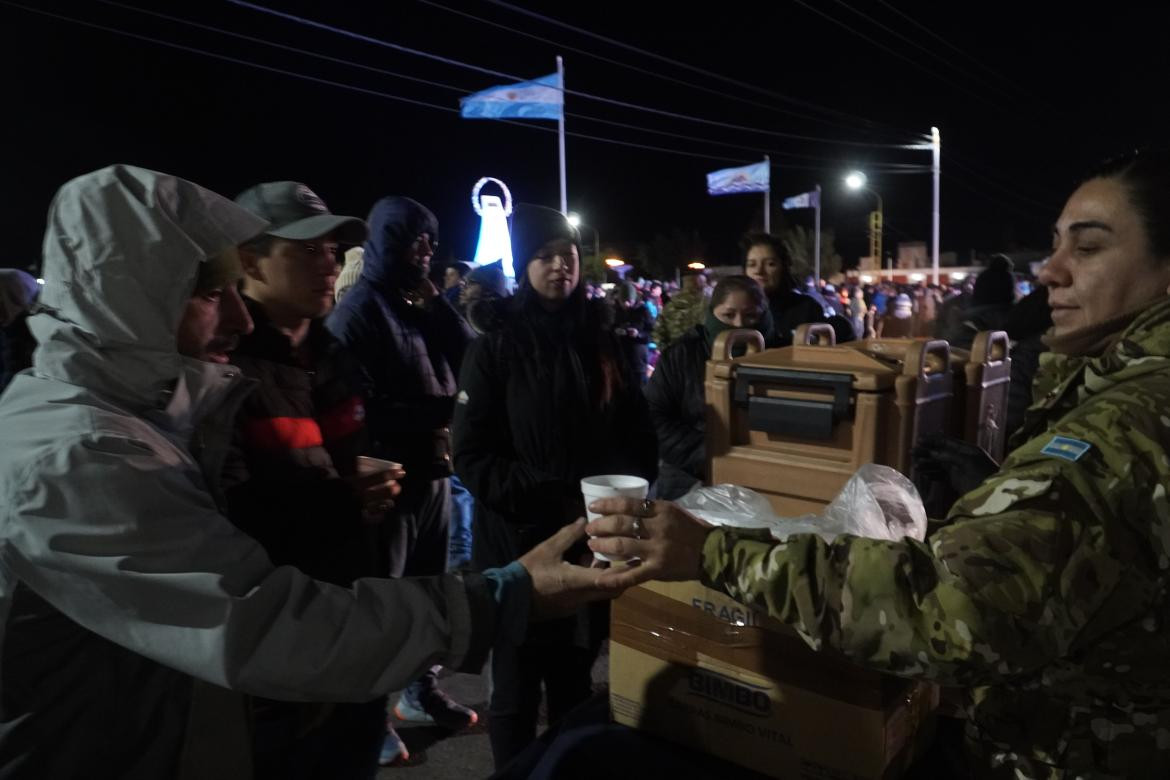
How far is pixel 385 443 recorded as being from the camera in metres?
3.38

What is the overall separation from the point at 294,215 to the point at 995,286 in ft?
16.2

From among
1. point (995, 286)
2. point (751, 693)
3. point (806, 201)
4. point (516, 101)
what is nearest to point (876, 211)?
point (806, 201)

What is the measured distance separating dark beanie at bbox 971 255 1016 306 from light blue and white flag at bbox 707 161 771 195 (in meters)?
22.5

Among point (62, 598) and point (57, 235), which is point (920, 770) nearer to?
point (62, 598)

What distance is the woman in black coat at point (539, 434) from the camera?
2602 millimetres

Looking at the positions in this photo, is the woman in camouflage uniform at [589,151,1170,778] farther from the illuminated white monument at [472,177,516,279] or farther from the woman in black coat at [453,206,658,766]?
the illuminated white monument at [472,177,516,279]

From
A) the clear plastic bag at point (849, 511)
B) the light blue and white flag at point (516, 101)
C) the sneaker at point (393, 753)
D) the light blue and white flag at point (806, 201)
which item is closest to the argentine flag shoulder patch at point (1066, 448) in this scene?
the clear plastic bag at point (849, 511)

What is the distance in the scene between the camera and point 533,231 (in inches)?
113

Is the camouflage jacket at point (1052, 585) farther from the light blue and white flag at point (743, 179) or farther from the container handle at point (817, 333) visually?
the light blue and white flag at point (743, 179)

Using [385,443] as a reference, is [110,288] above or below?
above

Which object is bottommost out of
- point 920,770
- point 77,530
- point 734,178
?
point 920,770

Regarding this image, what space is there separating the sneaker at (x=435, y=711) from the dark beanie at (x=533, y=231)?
83.3 inches

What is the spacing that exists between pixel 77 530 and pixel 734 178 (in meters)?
28.4

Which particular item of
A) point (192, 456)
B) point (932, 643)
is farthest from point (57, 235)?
point (932, 643)
